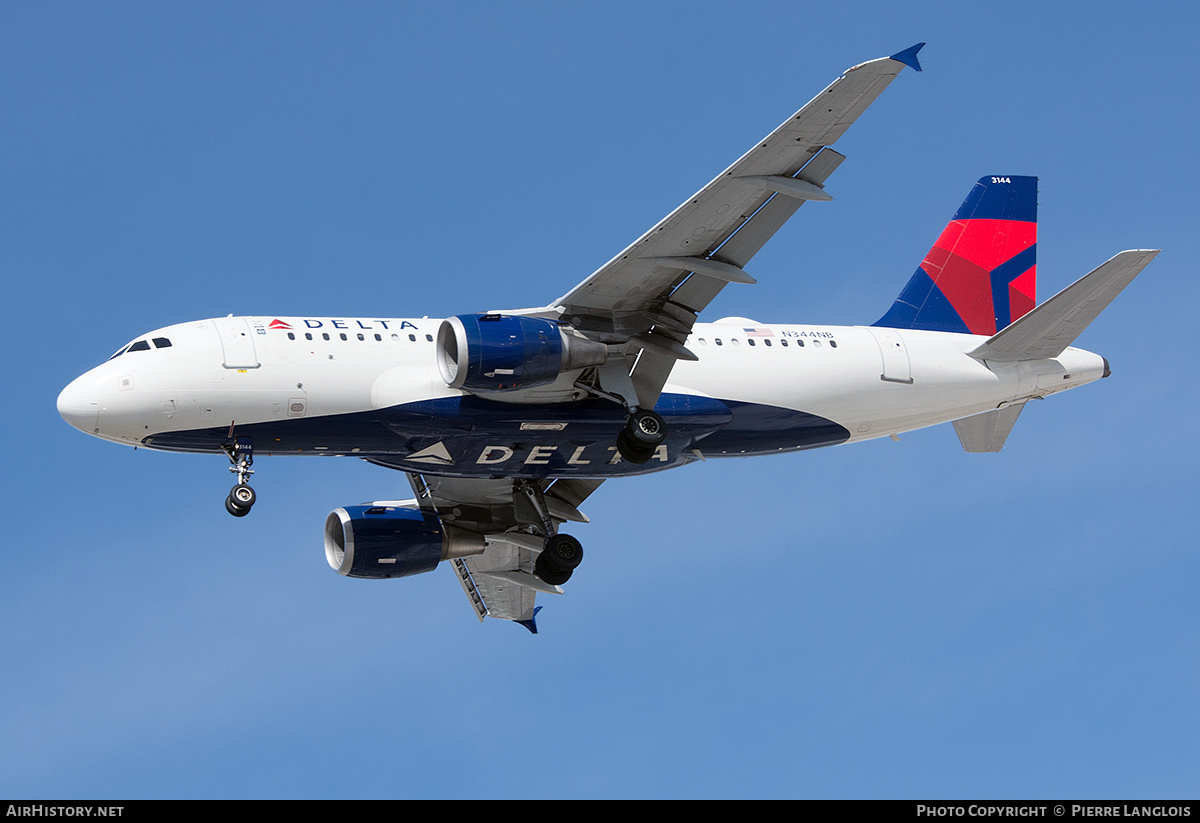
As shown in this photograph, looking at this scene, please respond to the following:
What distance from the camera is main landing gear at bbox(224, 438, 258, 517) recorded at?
29.6m

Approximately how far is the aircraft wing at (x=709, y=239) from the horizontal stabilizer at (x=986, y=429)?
991 centimetres

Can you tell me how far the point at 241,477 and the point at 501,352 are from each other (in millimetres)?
6027

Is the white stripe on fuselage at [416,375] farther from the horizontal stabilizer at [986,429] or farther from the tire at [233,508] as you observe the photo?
the tire at [233,508]

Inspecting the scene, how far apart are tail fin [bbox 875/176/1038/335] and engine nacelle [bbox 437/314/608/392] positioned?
11.4 meters

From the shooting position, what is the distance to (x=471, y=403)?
3078 centimetres

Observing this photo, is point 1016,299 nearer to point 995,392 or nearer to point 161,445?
point 995,392

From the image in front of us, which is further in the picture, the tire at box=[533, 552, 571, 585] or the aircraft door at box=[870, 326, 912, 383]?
the tire at box=[533, 552, 571, 585]

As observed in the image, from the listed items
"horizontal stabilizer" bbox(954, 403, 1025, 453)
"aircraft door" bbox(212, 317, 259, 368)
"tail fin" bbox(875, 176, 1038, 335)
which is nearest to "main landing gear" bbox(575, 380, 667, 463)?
"aircraft door" bbox(212, 317, 259, 368)

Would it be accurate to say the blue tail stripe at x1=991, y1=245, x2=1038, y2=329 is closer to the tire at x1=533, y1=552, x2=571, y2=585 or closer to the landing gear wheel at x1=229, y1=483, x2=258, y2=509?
the tire at x1=533, y1=552, x2=571, y2=585

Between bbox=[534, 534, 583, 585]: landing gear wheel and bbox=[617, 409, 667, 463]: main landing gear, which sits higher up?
bbox=[617, 409, 667, 463]: main landing gear

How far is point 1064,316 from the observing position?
34.2 metres

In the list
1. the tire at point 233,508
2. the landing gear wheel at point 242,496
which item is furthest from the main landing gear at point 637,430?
the tire at point 233,508

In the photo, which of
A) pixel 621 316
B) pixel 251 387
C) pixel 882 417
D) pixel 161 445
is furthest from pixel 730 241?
pixel 161 445

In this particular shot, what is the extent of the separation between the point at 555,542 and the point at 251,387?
897cm
